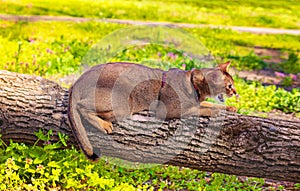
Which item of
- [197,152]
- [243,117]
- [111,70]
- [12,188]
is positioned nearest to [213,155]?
[197,152]

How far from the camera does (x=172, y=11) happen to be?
17562mm

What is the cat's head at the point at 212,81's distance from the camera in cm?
405

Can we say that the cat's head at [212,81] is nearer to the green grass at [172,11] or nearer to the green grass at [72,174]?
the green grass at [72,174]

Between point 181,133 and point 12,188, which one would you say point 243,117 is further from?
point 12,188

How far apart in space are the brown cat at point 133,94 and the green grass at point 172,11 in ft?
34.2

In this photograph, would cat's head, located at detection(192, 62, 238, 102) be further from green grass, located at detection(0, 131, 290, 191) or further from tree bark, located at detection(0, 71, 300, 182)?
green grass, located at detection(0, 131, 290, 191)

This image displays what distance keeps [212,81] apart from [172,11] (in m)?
13.8

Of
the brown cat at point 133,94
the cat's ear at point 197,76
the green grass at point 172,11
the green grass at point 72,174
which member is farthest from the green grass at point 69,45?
the cat's ear at point 197,76

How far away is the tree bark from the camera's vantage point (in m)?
3.95

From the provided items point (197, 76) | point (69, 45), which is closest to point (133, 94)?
point (197, 76)

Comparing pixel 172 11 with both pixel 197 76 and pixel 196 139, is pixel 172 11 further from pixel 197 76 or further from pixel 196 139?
pixel 196 139

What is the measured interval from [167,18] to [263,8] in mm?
6497

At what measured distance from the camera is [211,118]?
3.99 m

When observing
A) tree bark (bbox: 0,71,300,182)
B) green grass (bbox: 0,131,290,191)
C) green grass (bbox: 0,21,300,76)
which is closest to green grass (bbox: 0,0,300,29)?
green grass (bbox: 0,21,300,76)
